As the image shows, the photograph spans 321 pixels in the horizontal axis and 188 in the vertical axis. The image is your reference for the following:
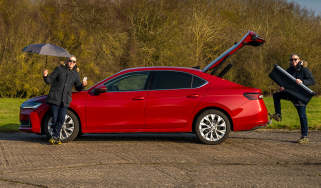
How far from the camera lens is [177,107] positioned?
30.8 feet

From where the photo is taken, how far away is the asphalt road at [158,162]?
605cm

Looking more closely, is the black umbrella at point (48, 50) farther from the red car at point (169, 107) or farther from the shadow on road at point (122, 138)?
the red car at point (169, 107)

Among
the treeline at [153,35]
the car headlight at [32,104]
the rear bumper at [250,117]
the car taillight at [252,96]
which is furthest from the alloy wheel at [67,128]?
the treeline at [153,35]

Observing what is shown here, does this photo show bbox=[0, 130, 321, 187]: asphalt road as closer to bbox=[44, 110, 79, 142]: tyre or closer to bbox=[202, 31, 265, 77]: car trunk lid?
bbox=[44, 110, 79, 142]: tyre

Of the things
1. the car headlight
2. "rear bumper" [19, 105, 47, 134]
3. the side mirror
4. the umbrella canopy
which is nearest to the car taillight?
the side mirror

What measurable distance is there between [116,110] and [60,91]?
1.21 metres

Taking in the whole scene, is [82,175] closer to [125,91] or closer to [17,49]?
[125,91]

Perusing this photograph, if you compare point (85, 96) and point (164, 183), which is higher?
point (85, 96)

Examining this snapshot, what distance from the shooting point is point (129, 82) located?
962 cm

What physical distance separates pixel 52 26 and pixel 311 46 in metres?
17.8

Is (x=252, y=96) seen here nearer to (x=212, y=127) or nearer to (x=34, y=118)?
(x=212, y=127)

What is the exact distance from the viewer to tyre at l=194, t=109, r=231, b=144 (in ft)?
30.6

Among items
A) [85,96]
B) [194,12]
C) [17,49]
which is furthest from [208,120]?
[194,12]

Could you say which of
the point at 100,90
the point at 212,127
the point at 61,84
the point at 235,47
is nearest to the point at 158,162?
the point at 212,127
